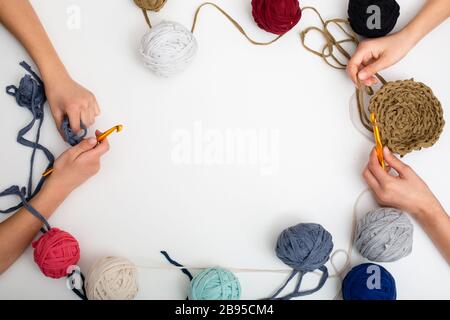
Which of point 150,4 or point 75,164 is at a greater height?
point 150,4

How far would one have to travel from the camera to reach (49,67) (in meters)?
1.14

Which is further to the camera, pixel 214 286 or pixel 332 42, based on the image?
pixel 332 42

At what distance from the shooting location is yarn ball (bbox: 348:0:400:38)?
112cm

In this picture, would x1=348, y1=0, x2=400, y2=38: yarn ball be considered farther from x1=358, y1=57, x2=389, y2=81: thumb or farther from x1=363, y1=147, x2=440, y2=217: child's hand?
x1=363, y1=147, x2=440, y2=217: child's hand

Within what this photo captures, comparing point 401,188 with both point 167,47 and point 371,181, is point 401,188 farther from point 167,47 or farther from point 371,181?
point 167,47

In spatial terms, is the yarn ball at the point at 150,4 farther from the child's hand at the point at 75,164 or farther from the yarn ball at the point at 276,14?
the child's hand at the point at 75,164

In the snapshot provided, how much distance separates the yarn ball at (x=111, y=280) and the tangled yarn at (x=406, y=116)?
614 mm

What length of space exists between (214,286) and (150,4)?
24.7 inches

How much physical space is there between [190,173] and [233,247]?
0.62 feet

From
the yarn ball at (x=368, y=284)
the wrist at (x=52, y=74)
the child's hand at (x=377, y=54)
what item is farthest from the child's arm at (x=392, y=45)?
the wrist at (x=52, y=74)

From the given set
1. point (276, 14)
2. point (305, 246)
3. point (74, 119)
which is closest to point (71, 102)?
point (74, 119)

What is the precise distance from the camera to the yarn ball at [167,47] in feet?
3.65
